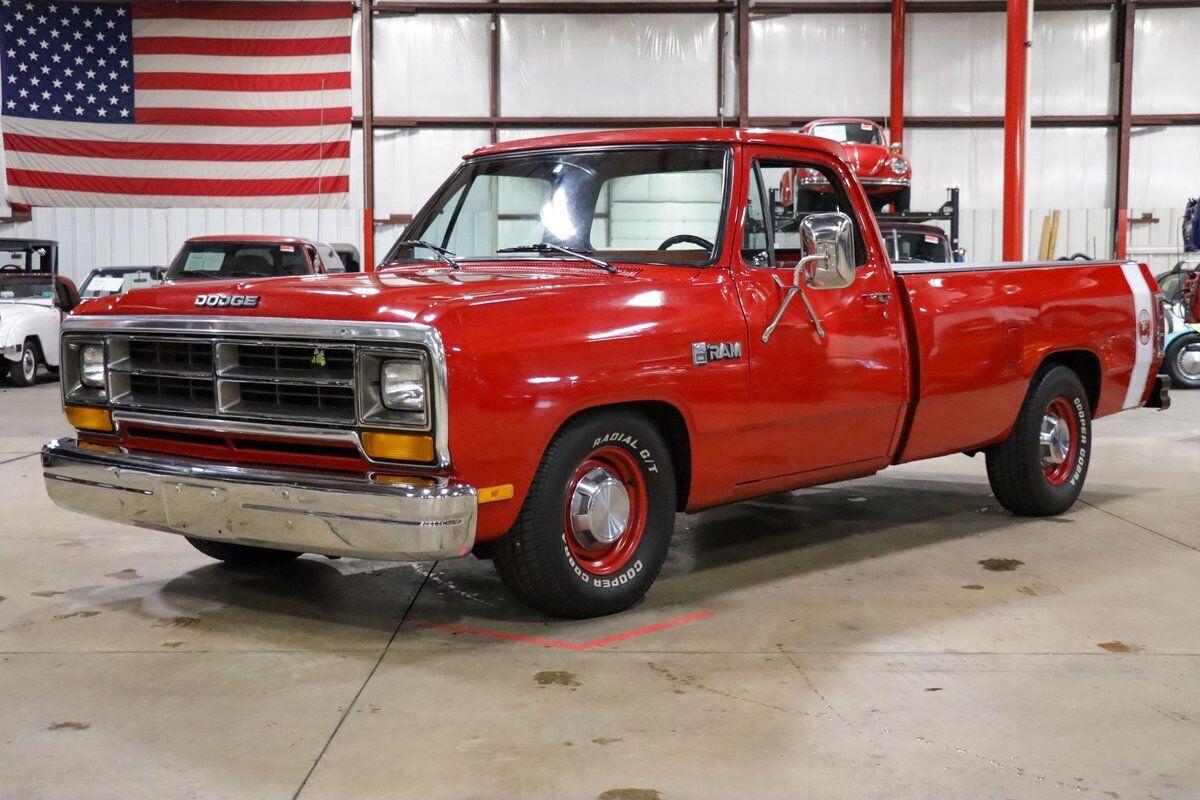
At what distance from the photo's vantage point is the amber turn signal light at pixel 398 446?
3.63 m

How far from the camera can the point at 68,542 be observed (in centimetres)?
566

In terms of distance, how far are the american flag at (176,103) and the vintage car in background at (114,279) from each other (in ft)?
16.1

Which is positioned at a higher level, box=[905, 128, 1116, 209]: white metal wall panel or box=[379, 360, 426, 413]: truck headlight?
box=[905, 128, 1116, 209]: white metal wall panel

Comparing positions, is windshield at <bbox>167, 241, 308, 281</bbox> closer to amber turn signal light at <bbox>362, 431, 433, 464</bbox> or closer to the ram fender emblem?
the ram fender emblem

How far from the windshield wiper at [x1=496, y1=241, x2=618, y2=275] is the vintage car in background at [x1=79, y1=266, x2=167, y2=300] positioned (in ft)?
36.9

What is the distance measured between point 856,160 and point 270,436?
39.5 feet

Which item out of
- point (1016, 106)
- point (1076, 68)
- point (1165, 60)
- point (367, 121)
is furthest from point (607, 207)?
point (1165, 60)

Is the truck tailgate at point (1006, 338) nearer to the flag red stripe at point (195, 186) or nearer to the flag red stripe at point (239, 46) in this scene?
the flag red stripe at point (195, 186)

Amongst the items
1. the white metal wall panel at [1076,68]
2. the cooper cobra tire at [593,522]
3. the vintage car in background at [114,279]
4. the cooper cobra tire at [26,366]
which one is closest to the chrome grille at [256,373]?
the cooper cobra tire at [593,522]

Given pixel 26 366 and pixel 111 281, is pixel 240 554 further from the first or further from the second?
pixel 111 281

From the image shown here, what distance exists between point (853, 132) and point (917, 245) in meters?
4.44

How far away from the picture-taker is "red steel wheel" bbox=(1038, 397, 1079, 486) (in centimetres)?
615

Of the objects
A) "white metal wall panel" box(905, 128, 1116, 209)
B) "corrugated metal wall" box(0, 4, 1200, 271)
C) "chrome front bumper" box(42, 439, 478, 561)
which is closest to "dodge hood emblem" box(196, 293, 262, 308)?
"chrome front bumper" box(42, 439, 478, 561)

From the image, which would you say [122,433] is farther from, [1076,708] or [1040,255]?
[1040,255]
